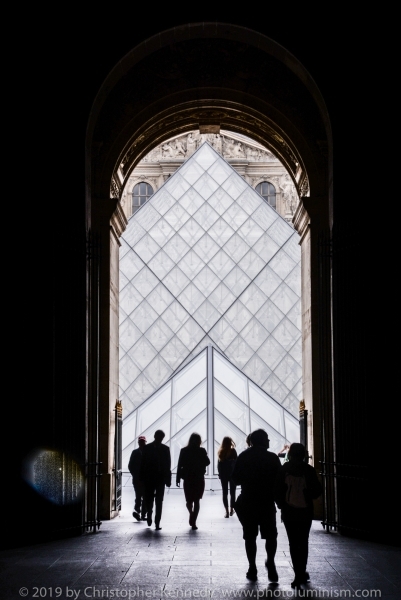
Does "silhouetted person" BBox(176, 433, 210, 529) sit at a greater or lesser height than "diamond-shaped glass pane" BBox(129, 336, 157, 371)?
lesser

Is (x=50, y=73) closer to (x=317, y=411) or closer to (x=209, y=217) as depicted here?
(x=317, y=411)

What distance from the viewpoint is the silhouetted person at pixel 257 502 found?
6.62m

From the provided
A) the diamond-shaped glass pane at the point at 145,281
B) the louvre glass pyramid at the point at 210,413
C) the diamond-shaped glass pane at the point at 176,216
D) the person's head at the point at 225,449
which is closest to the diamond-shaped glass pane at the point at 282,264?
the diamond-shaped glass pane at the point at 176,216

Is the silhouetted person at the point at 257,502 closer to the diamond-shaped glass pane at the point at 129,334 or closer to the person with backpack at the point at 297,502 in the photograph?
the person with backpack at the point at 297,502

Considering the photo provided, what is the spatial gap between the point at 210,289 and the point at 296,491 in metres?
22.9

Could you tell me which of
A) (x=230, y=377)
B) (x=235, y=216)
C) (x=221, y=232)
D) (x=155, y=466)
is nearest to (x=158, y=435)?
(x=155, y=466)

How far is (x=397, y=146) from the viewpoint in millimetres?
9367

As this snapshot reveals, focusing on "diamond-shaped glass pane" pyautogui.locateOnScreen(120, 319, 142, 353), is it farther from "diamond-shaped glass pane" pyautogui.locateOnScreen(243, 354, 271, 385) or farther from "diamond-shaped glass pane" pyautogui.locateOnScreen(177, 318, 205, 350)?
"diamond-shaped glass pane" pyautogui.locateOnScreen(243, 354, 271, 385)

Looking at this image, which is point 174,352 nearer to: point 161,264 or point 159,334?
point 159,334

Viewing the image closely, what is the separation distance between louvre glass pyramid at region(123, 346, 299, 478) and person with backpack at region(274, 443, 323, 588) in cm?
1347

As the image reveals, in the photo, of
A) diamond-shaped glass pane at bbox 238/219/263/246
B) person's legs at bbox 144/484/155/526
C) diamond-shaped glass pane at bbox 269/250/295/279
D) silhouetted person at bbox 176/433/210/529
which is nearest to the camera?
person's legs at bbox 144/484/155/526

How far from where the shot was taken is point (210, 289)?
29.2 meters

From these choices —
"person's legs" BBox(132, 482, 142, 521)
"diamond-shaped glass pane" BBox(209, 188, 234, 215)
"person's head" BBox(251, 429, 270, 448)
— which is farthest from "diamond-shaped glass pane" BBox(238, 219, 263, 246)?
"person's head" BBox(251, 429, 270, 448)

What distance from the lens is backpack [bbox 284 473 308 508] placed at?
21.1 ft
